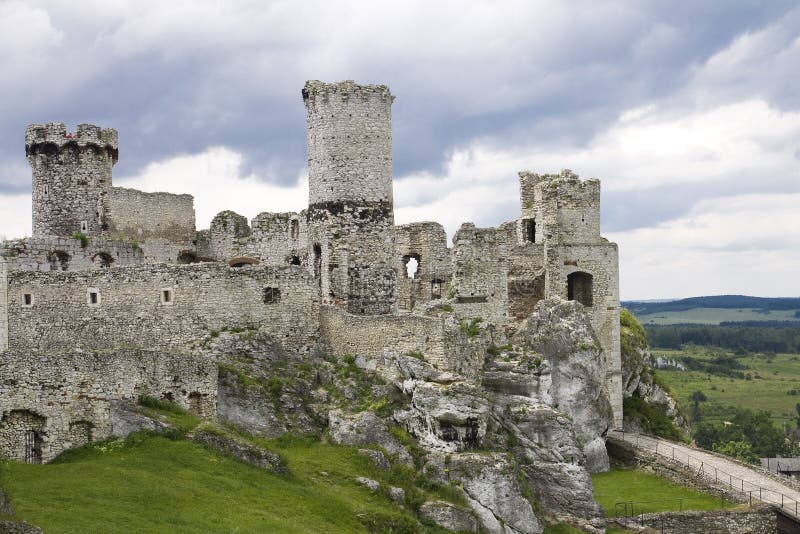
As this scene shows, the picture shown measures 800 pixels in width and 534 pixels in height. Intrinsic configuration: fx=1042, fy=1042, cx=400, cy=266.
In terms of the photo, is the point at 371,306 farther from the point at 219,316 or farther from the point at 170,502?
the point at 170,502

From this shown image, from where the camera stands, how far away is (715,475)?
47844 mm

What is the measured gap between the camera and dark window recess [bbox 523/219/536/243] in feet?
178

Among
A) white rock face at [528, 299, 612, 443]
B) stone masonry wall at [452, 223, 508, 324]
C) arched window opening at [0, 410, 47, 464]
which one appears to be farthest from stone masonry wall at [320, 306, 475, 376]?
arched window opening at [0, 410, 47, 464]

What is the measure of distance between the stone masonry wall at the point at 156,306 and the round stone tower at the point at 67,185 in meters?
8.39

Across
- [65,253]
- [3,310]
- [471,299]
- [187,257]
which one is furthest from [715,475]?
[3,310]

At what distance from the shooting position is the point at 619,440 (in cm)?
5156

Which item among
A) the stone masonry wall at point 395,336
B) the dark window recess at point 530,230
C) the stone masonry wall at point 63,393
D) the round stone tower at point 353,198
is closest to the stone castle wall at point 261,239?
the round stone tower at point 353,198

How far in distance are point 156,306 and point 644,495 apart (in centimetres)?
2257

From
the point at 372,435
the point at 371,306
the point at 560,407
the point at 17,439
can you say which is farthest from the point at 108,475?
the point at 560,407

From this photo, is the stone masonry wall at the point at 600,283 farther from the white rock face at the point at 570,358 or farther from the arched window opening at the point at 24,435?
the arched window opening at the point at 24,435

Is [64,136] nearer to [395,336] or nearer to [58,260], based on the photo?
[58,260]

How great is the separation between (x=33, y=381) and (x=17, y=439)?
1.70 metres

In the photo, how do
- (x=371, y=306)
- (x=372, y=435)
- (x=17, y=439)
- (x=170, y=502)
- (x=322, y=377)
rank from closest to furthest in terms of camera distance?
1. (x=170, y=502)
2. (x=17, y=439)
3. (x=372, y=435)
4. (x=322, y=377)
5. (x=371, y=306)

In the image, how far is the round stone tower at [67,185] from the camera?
48688mm
